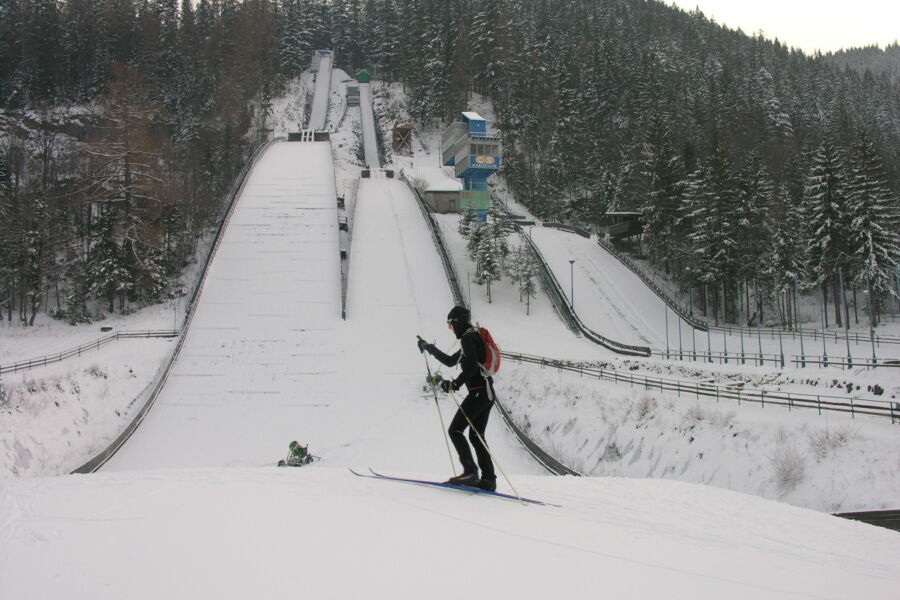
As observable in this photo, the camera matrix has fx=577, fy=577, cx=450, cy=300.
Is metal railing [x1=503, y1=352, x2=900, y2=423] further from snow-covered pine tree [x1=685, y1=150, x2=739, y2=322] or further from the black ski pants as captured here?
snow-covered pine tree [x1=685, y1=150, x2=739, y2=322]

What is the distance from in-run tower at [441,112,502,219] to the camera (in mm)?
54312

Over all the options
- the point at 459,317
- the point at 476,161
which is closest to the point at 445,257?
the point at 476,161

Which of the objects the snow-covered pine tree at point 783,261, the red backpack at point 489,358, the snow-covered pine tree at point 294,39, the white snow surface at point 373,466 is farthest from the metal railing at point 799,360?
the snow-covered pine tree at point 294,39

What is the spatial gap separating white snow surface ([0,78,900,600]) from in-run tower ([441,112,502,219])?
1714 centimetres

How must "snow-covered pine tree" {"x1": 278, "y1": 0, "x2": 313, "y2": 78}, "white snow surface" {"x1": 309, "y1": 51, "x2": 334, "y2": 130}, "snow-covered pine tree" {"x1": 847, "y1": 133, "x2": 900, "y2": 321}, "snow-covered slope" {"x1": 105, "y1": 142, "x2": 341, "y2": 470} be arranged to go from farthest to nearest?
"snow-covered pine tree" {"x1": 278, "y1": 0, "x2": 313, "y2": 78}
"white snow surface" {"x1": 309, "y1": 51, "x2": 334, "y2": 130}
"snow-covered pine tree" {"x1": 847, "y1": 133, "x2": 900, "y2": 321}
"snow-covered slope" {"x1": 105, "y1": 142, "x2": 341, "y2": 470}

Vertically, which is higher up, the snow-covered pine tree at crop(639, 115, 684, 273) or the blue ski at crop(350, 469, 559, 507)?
the snow-covered pine tree at crop(639, 115, 684, 273)

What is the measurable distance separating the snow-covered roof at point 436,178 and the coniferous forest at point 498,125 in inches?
348

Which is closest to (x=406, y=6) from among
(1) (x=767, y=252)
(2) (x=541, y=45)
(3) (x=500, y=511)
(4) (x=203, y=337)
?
(2) (x=541, y=45)

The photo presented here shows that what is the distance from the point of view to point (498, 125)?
263 feet

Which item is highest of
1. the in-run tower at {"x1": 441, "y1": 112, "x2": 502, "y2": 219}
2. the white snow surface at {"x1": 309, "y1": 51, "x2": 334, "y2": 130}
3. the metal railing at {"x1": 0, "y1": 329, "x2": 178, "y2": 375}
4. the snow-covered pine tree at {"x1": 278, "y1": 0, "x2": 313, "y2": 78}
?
the snow-covered pine tree at {"x1": 278, "y1": 0, "x2": 313, "y2": 78}

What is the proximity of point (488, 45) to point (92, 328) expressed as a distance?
230ft

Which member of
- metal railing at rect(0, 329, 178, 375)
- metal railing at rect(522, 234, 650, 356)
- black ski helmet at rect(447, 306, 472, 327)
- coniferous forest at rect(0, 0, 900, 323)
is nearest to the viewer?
black ski helmet at rect(447, 306, 472, 327)

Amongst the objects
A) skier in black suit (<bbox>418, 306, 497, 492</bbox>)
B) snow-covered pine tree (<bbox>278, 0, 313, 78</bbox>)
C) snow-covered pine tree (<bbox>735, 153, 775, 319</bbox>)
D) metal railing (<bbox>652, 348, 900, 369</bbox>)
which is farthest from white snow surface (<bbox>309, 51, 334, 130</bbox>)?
skier in black suit (<bbox>418, 306, 497, 492</bbox>)

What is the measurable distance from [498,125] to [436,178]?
63.1 feet
